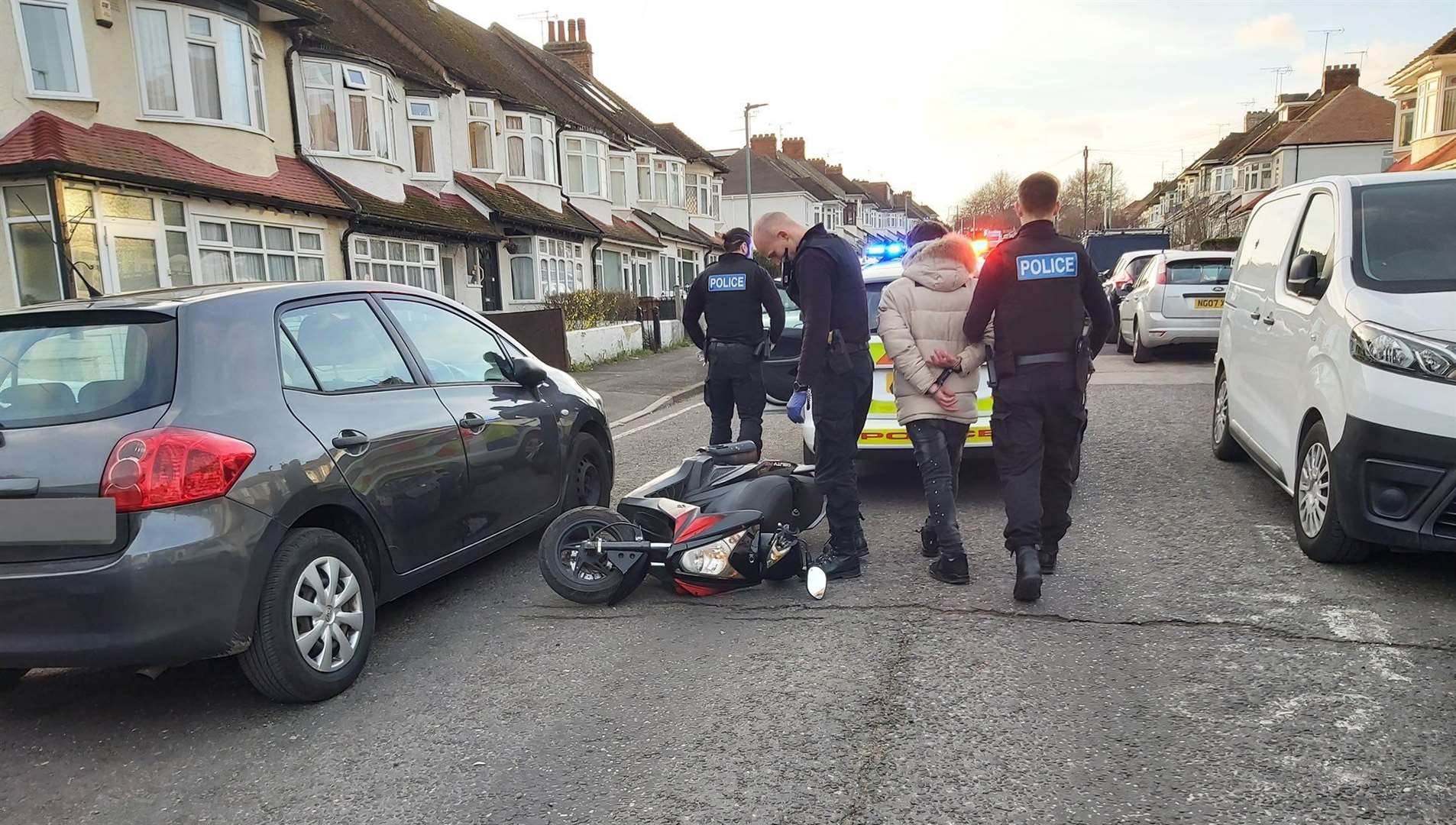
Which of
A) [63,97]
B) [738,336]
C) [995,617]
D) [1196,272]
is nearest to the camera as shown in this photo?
[995,617]

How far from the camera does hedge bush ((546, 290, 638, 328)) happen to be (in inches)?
800

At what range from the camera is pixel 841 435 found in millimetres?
4840

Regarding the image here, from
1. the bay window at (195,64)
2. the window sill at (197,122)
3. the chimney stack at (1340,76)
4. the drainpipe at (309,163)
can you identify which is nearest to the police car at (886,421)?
the window sill at (197,122)

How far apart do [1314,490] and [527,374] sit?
4.03 metres

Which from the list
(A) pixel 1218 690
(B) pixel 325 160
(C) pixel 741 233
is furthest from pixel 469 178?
(A) pixel 1218 690

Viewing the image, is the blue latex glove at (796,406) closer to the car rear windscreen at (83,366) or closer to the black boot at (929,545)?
the black boot at (929,545)

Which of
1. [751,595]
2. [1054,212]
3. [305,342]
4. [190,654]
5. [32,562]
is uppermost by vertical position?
[1054,212]

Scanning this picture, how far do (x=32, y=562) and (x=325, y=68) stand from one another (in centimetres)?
1927

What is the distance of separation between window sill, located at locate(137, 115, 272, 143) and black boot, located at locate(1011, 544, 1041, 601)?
53.9ft

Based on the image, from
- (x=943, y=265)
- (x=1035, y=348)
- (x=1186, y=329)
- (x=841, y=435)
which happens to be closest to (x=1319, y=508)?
(x=1035, y=348)

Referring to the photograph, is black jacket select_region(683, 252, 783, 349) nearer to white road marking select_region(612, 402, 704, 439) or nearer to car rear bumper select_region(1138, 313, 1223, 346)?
white road marking select_region(612, 402, 704, 439)

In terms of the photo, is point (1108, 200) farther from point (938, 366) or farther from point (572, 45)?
point (938, 366)

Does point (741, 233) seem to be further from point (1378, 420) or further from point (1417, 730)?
point (1417, 730)

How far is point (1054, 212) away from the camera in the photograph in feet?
14.8
